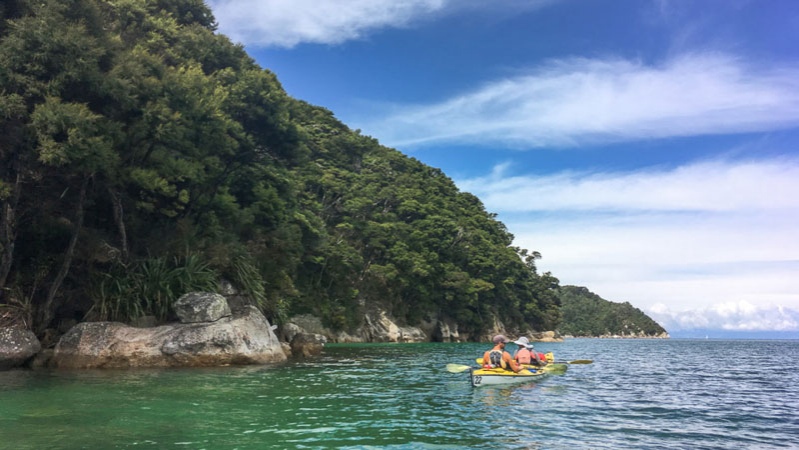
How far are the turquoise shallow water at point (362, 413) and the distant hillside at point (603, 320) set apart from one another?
425 ft

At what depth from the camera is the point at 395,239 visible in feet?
202

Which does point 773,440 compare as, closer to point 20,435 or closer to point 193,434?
point 193,434

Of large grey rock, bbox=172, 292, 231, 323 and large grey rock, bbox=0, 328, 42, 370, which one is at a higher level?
large grey rock, bbox=172, 292, 231, 323

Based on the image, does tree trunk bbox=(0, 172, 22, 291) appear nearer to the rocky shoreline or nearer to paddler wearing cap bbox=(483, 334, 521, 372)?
the rocky shoreline

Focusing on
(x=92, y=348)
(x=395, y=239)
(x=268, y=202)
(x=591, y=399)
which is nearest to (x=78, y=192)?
(x=92, y=348)

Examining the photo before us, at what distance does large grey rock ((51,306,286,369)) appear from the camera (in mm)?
16781

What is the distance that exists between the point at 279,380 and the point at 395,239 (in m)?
46.9

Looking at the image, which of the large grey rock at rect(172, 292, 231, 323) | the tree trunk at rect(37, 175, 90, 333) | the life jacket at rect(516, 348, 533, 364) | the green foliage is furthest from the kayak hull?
the tree trunk at rect(37, 175, 90, 333)

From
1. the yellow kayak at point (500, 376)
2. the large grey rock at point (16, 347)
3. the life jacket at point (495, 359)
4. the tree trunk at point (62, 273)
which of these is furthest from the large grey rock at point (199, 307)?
the life jacket at point (495, 359)

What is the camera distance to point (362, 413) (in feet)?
33.8

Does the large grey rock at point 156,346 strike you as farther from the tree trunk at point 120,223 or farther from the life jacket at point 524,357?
the life jacket at point 524,357

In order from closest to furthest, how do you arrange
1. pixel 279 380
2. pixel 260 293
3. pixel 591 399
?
pixel 591 399
pixel 279 380
pixel 260 293

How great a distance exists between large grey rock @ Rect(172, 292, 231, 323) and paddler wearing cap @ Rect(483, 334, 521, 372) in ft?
32.7

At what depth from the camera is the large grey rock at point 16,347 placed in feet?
51.5
